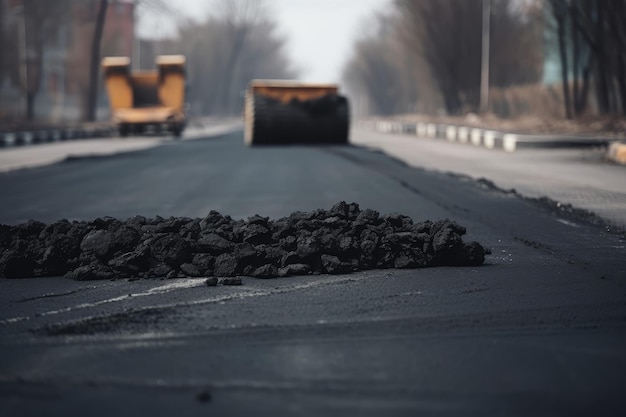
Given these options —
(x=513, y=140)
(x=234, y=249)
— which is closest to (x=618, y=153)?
(x=513, y=140)

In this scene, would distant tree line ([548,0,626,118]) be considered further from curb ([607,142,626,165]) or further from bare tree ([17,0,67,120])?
bare tree ([17,0,67,120])

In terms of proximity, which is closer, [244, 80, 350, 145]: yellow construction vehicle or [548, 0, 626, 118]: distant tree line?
Result: [548, 0, 626, 118]: distant tree line

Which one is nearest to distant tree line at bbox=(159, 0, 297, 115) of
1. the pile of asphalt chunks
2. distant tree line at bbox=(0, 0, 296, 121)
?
distant tree line at bbox=(0, 0, 296, 121)

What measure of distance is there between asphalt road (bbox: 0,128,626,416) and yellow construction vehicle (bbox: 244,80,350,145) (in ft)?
64.7

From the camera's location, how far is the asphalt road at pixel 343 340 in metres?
3.51

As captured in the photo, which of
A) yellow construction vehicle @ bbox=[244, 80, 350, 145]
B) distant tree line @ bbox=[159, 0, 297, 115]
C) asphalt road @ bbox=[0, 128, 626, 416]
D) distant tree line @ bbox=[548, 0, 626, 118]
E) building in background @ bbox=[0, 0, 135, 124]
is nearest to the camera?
asphalt road @ bbox=[0, 128, 626, 416]

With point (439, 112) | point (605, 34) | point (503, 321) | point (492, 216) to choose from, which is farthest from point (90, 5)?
point (503, 321)

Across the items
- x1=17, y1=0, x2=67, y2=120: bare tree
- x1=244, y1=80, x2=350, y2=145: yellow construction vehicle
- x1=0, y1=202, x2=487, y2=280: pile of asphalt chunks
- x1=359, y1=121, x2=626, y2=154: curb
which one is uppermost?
x1=17, y1=0, x2=67, y2=120: bare tree

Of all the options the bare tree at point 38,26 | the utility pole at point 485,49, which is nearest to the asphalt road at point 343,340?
the utility pole at point 485,49

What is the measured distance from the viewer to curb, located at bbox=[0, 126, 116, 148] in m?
30.2

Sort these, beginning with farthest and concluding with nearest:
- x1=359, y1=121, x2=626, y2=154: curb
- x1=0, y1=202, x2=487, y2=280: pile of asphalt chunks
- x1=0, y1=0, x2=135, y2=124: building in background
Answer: x1=0, y1=0, x2=135, y2=124: building in background → x1=359, y1=121, x2=626, y2=154: curb → x1=0, y1=202, x2=487, y2=280: pile of asphalt chunks

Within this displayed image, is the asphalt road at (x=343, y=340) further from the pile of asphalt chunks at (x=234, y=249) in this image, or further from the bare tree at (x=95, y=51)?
the bare tree at (x=95, y=51)

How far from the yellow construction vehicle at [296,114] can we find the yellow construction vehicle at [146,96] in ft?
30.2

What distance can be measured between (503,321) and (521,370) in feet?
3.13
